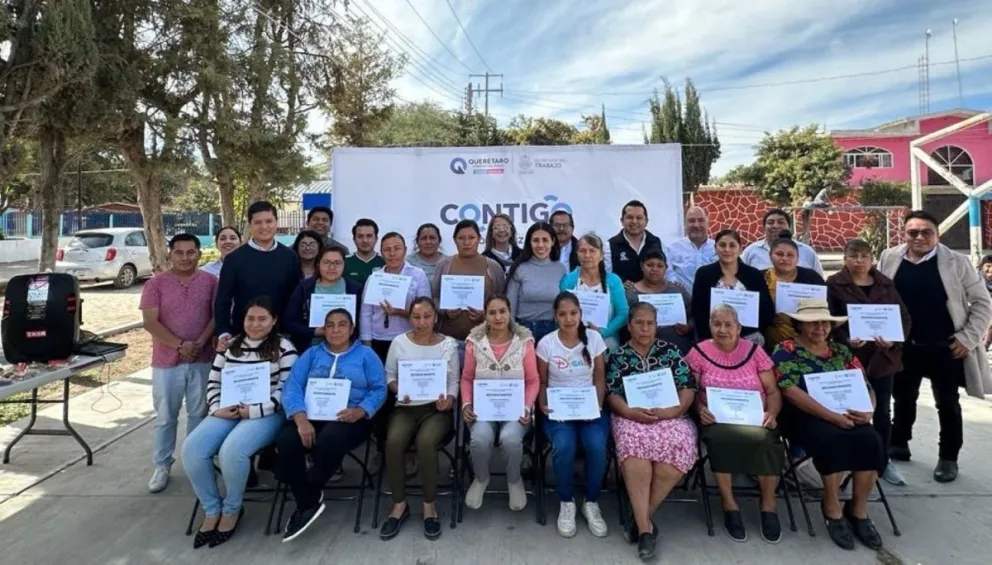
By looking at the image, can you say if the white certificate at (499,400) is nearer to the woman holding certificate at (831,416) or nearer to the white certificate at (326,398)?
the white certificate at (326,398)

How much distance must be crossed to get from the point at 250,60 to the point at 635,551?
1111 cm

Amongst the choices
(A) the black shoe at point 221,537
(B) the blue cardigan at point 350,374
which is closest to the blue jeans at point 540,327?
(B) the blue cardigan at point 350,374

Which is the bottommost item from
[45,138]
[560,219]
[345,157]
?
[560,219]

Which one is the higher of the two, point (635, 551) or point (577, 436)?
point (577, 436)

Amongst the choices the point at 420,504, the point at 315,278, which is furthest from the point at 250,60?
the point at 420,504

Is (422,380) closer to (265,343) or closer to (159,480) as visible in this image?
(265,343)

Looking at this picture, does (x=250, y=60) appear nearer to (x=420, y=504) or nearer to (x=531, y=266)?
(x=531, y=266)

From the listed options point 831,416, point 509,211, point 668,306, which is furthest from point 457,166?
point 831,416

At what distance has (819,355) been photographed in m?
3.47

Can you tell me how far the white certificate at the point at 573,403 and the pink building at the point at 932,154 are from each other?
29.7 m

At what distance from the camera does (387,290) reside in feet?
12.9

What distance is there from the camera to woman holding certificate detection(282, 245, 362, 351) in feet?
12.5

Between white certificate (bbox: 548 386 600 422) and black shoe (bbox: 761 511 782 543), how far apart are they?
3.70 feet

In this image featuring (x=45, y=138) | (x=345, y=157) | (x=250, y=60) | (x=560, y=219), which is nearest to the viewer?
(x=560, y=219)
